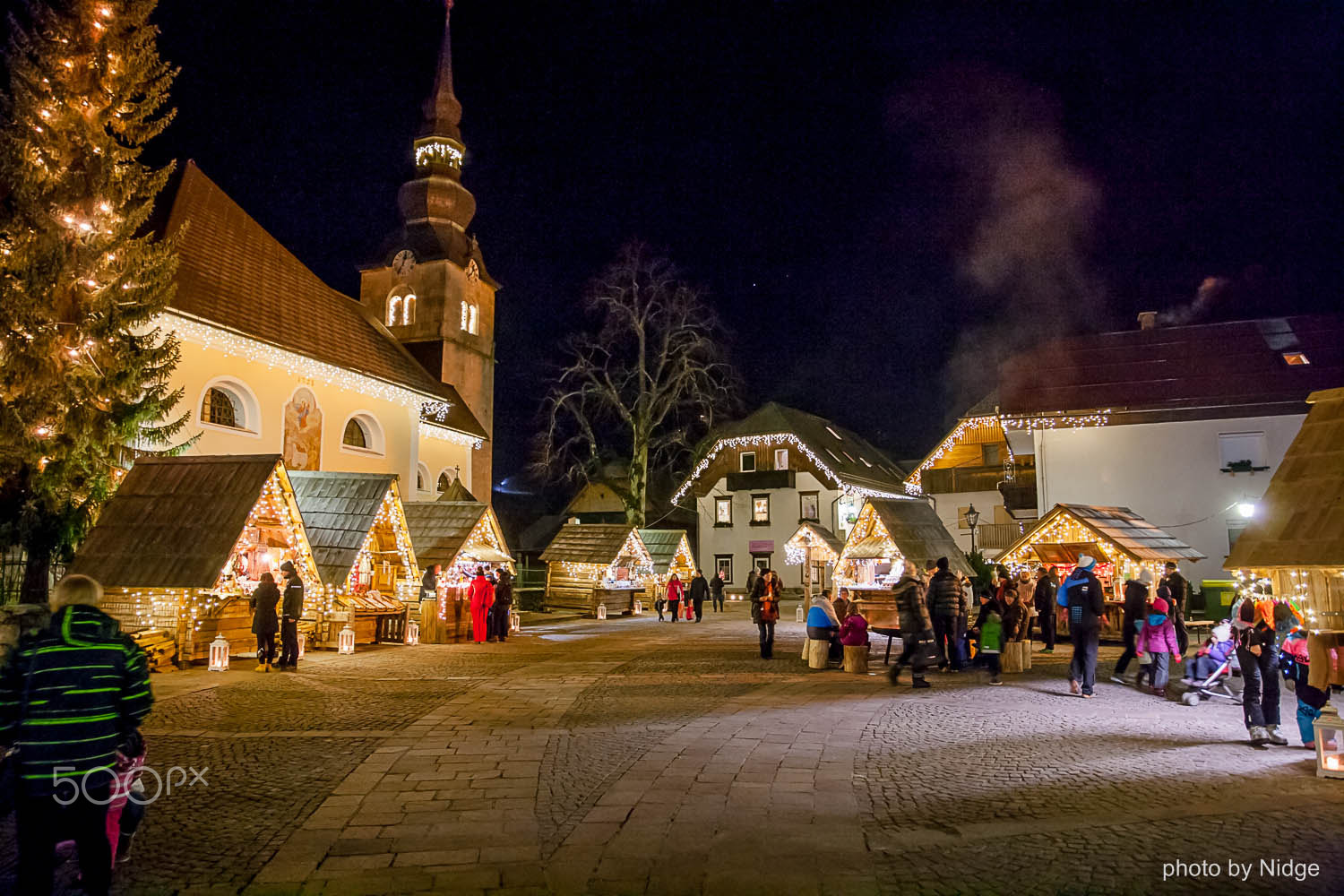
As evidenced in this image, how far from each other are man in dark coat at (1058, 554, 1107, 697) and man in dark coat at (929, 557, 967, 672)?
2067 millimetres

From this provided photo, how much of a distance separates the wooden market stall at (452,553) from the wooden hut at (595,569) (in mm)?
6262

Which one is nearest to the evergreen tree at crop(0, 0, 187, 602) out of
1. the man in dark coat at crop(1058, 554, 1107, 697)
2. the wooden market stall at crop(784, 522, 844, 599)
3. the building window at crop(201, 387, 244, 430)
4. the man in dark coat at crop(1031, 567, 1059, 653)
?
the building window at crop(201, 387, 244, 430)

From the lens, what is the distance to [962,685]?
12969 mm

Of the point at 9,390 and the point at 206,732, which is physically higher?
the point at 9,390

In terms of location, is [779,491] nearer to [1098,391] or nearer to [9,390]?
[1098,391]

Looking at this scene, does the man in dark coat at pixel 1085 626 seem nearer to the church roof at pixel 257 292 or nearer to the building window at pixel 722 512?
the church roof at pixel 257 292

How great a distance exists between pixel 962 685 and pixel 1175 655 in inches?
121

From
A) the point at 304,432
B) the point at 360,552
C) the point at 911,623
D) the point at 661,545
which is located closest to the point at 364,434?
the point at 304,432

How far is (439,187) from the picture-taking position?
1676 inches

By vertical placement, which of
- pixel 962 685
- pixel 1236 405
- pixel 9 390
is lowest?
pixel 962 685

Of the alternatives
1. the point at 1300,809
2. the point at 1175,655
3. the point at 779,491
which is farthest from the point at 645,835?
the point at 779,491

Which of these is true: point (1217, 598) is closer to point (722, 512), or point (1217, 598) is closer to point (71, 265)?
point (71, 265)

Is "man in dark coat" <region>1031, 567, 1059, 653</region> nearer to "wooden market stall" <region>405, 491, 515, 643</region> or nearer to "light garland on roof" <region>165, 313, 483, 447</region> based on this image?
"wooden market stall" <region>405, 491, 515, 643</region>

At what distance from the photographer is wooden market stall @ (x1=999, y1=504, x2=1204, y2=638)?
1986cm
